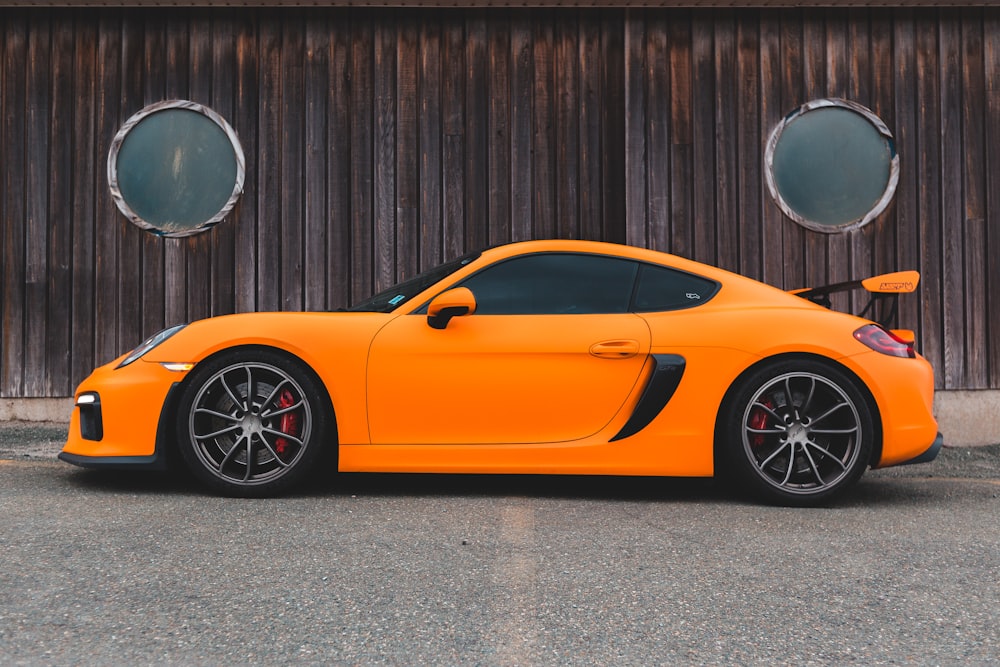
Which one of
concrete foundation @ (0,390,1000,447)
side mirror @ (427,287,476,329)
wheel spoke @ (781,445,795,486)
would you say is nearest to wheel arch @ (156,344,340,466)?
side mirror @ (427,287,476,329)

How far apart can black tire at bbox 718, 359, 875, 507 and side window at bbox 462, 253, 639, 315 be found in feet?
2.40

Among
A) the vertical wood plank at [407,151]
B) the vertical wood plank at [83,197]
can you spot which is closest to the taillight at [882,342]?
the vertical wood plank at [407,151]

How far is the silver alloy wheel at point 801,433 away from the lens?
11.5ft

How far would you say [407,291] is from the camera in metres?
3.87

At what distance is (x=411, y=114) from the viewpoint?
614cm

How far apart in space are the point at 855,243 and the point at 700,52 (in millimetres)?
1932

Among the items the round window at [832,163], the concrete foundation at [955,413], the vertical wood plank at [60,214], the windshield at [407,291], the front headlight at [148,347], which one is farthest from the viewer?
the round window at [832,163]

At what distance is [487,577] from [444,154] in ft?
14.1

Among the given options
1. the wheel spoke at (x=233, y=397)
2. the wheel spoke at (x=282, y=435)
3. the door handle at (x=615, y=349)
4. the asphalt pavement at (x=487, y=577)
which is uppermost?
the door handle at (x=615, y=349)

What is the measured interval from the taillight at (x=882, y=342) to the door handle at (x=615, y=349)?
1016 millimetres

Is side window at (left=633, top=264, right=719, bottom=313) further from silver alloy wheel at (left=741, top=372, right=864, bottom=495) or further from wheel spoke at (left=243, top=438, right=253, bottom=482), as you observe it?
wheel spoke at (left=243, top=438, right=253, bottom=482)

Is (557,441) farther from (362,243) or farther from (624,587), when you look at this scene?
(362,243)

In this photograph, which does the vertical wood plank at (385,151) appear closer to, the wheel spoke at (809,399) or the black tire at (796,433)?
the black tire at (796,433)

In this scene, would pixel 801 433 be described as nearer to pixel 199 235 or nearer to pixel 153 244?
pixel 199 235
